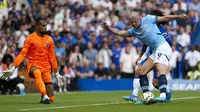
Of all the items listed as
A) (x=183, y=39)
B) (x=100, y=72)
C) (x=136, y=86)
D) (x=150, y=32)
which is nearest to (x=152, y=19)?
(x=150, y=32)

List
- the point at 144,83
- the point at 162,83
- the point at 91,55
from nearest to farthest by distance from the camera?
1. the point at 162,83
2. the point at 144,83
3. the point at 91,55

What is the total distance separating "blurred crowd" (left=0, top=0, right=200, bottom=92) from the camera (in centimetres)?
2647

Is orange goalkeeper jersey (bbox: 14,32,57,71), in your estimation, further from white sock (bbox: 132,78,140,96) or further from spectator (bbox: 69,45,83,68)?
spectator (bbox: 69,45,83,68)

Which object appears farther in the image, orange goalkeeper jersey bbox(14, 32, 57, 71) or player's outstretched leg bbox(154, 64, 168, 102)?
orange goalkeeper jersey bbox(14, 32, 57, 71)

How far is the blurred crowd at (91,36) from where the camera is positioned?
86.8 feet

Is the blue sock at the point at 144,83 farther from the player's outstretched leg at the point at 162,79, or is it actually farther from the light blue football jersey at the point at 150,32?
the light blue football jersey at the point at 150,32

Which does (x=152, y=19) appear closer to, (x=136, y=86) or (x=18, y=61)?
(x=136, y=86)

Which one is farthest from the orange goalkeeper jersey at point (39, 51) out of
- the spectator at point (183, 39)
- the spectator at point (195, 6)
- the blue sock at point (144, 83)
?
the spectator at point (195, 6)

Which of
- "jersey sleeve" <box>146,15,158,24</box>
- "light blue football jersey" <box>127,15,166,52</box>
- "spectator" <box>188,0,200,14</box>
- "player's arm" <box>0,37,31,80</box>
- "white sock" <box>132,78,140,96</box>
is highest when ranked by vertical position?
"spectator" <box>188,0,200,14</box>

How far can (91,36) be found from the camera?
27812 mm

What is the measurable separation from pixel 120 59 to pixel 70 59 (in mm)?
2206

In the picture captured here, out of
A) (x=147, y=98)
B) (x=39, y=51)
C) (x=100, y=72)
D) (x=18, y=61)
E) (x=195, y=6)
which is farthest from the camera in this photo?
(x=195, y=6)

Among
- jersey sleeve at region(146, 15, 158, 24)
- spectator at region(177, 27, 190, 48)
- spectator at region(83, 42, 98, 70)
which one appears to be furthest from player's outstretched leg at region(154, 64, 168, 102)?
spectator at region(177, 27, 190, 48)

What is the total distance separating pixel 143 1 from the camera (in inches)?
1241
